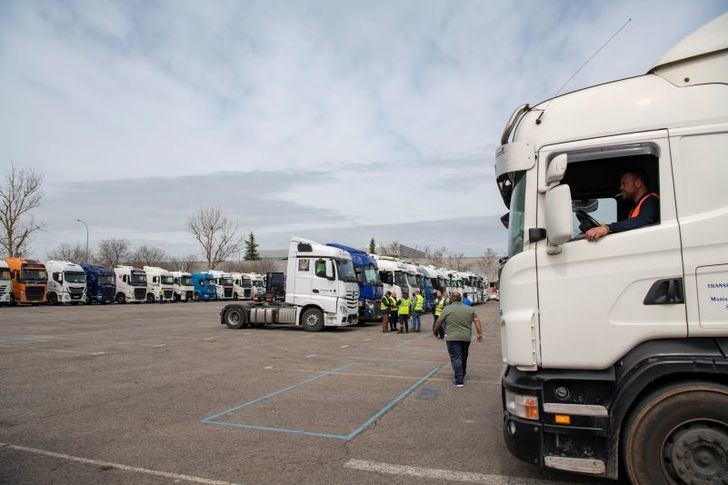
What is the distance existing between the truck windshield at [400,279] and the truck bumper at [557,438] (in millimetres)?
22628

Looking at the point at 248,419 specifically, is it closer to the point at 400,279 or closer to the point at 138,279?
the point at 400,279

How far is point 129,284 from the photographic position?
143 feet

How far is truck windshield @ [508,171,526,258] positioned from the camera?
4312mm

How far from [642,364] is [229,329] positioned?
17.6m

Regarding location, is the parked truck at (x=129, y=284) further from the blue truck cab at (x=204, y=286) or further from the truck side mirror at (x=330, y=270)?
the truck side mirror at (x=330, y=270)

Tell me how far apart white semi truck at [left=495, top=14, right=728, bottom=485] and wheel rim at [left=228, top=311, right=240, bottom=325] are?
54.9 feet

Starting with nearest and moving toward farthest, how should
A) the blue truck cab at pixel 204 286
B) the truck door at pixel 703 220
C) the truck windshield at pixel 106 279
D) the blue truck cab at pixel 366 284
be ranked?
1. the truck door at pixel 703 220
2. the blue truck cab at pixel 366 284
3. the truck windshield at pixel 106 279
4. the blue truck cab at pixel 204 286

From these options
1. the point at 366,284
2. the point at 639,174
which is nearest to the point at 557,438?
the point at 639,174

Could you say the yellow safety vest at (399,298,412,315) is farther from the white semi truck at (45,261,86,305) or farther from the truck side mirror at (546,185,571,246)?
the white semi truck at (45,261,86,305)

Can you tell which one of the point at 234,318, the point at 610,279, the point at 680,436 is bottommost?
the point at 680,436

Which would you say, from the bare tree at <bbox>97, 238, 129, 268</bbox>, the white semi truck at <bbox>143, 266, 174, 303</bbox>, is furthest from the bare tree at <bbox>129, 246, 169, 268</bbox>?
the white semi truck at <bbox>143, 266, 174, 303</bbox>

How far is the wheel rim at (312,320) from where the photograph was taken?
727 inches

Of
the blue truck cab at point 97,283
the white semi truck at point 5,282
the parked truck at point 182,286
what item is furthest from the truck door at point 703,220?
the parked truck at point 182,286

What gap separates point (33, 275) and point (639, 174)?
41294 millimetres
